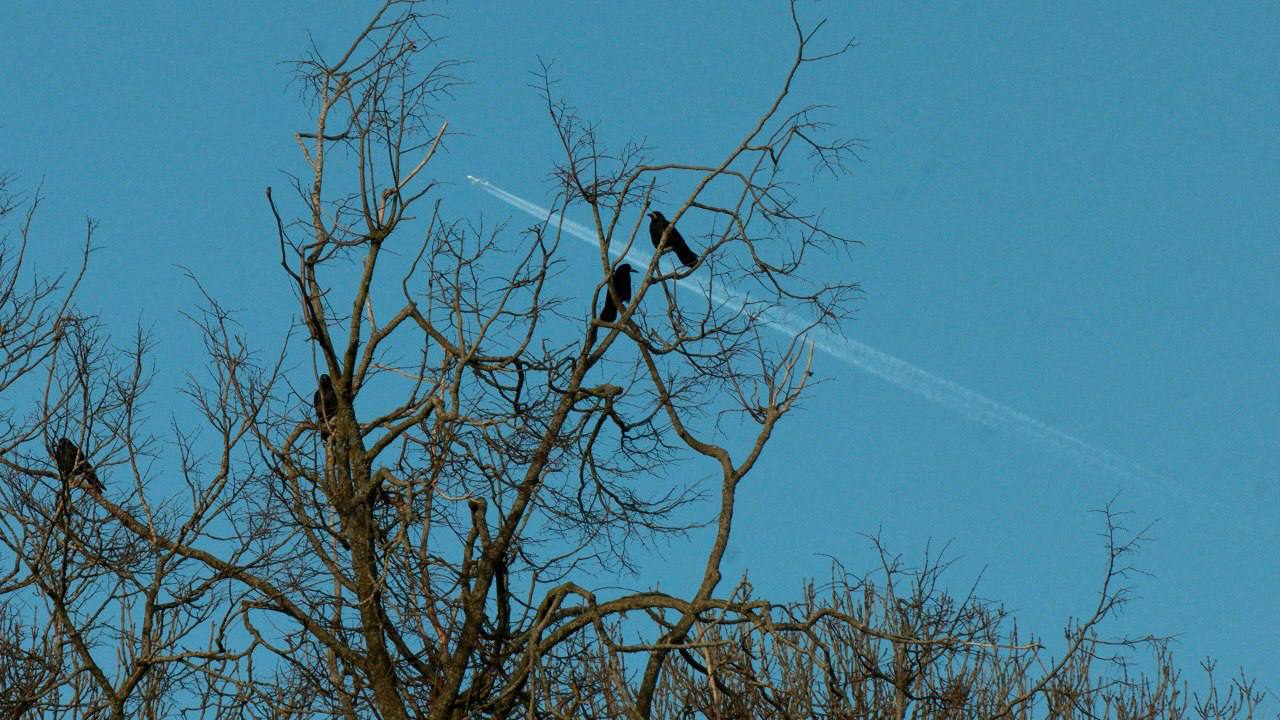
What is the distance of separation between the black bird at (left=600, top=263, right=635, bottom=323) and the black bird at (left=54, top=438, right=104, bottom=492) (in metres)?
3.58

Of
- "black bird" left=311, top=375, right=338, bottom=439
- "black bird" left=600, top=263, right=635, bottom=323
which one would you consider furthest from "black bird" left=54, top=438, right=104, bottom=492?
"black bird" left=600, top=263, right=635, bottom=323

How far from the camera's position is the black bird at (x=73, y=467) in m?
9.41

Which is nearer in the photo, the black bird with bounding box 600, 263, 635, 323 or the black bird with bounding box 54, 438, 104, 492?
the black bird with bounding box 54, 438, 104, 492

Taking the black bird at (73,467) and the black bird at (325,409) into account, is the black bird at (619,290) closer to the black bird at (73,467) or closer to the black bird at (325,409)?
the black bird at (325,409)

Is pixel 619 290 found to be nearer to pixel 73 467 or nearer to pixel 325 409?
pixel 325 409

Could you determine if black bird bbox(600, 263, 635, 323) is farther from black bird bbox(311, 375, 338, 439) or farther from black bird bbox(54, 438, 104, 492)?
black bird bbox(54, 438, 104, 492)

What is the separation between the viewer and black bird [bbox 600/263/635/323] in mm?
10867

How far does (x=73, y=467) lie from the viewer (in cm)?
950

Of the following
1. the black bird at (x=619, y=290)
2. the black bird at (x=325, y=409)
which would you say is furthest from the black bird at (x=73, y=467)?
the black bird at (x=619, y=290)

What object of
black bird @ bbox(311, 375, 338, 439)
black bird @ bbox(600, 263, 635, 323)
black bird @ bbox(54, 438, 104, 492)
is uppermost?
black bird @ bbox(600, 263, 635, 323)

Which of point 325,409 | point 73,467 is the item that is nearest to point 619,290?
point 325,409

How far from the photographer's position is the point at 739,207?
962 centimetres

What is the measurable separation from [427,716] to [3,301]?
161 inches

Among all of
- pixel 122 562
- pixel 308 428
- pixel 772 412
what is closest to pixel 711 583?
pixel 772 412
